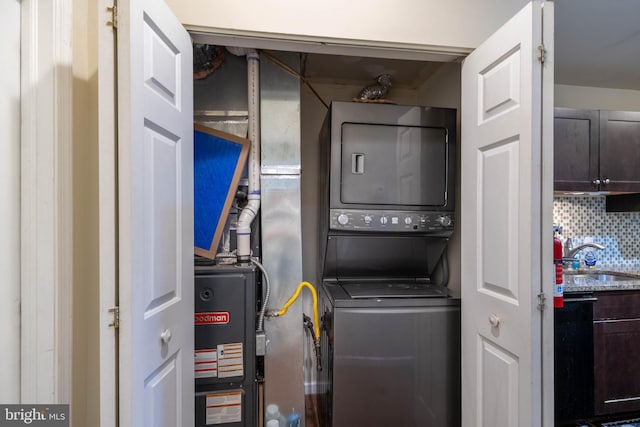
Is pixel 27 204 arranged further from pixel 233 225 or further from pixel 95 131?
pixel 233 225

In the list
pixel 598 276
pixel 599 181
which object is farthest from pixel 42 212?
pixel 598 276

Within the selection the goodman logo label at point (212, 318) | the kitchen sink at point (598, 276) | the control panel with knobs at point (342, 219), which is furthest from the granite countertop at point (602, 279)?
the goodman logo label at point (212, 318)

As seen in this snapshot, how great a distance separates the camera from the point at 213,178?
1.81m

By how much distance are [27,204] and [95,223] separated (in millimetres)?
203

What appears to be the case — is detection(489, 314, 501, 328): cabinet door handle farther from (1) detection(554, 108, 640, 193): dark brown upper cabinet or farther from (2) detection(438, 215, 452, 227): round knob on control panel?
(1) detection(554, 108, 640, 193): dark brown upper cabinet

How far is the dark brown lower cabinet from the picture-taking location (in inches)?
80.7

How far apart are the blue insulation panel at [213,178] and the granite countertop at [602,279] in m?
2.31

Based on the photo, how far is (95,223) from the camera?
1159 mm

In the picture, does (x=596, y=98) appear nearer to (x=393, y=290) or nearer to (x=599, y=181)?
(x=599, y=181)

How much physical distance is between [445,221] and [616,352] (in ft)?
5.05

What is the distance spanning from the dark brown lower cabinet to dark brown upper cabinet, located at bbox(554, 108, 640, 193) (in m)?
0.83

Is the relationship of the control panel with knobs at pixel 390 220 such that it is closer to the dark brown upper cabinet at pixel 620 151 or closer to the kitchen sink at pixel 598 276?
the kitchen sink at pixel 598 276

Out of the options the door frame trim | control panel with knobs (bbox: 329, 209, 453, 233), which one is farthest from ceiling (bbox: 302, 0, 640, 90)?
the door frame trim

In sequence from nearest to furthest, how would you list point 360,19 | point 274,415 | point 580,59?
point 360,19, point 274,415, point 580,59
